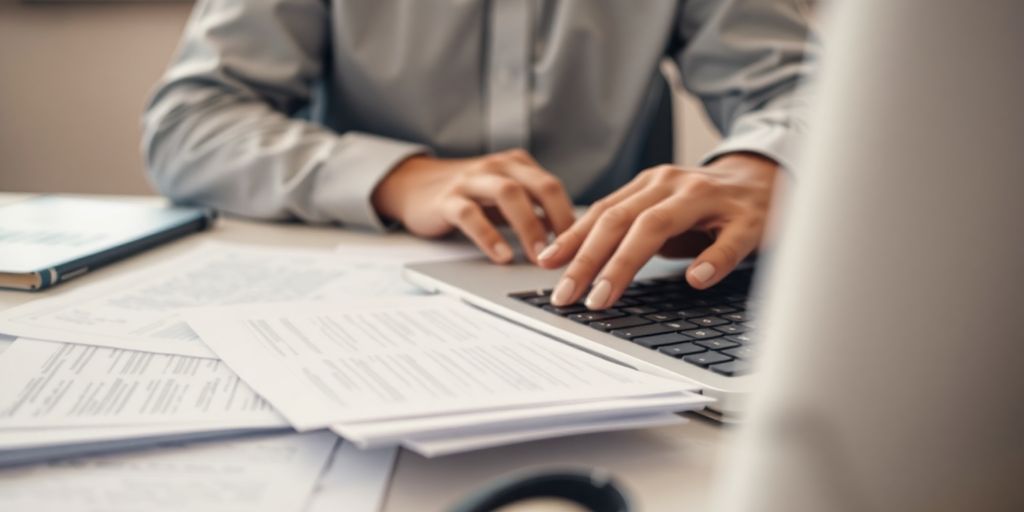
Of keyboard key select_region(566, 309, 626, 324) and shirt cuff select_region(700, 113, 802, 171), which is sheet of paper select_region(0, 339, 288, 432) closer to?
keyboard key select_region(566, 309, 626, 324)

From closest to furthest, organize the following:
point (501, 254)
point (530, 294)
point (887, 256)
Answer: point (887, 256) < point (530, 294) < point (501, 254)

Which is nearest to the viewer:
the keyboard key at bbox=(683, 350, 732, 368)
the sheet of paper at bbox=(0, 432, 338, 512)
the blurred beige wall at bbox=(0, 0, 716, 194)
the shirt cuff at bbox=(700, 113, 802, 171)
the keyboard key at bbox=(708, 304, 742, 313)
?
the sheet of paper at bbox=(0, 432, 338, 512)

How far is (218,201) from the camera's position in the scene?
0.86 metres

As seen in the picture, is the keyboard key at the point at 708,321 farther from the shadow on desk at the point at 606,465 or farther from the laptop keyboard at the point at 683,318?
the shadow on desk at the point at 606,465

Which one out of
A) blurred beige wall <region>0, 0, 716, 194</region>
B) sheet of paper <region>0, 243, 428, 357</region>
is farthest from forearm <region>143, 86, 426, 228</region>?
blurred beige wall <region>0, 0, 716, 194</region>

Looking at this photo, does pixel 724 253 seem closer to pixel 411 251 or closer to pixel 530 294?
pixel 530 294

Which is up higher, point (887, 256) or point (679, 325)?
point (887, 256)

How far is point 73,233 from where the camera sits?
678mm

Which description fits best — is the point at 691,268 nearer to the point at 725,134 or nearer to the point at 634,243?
the point at 634,243

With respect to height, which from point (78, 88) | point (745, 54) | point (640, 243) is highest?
point (745, 54)

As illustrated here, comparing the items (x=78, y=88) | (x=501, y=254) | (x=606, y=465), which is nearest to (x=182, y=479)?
(x=606, y=465)

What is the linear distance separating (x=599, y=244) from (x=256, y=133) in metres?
0.49

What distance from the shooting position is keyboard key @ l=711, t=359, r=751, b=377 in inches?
14.0

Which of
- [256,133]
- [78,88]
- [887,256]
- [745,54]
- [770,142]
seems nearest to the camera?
[887,256]
